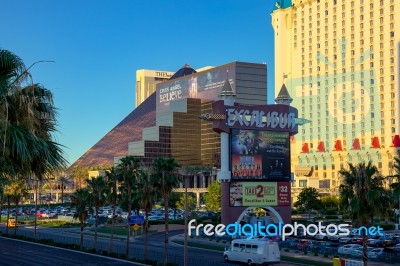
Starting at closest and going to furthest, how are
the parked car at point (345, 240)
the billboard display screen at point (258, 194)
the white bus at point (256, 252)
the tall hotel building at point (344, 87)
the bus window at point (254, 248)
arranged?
the white bus at point (256, 252) < the bus window at point (254, 248) < the parked car at point (345, 240) < the billboard display screen at point (258, 194) < the tall hotel building at point (344, 87)

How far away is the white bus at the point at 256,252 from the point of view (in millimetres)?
58103

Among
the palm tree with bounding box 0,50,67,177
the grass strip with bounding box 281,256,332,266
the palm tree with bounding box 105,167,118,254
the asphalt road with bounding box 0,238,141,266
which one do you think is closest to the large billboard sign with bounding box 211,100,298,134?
the palm tree with bounding box 105,167,118,254

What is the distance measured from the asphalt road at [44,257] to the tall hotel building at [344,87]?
11169 centimetres

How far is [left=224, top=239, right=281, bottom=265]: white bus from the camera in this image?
58103 mm

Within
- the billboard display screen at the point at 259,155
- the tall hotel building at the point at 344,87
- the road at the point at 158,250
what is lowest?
the road at the point at 158,250

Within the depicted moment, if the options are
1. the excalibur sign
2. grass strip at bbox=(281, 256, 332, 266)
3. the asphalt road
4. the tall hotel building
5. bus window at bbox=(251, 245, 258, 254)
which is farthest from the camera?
the tall hotel building

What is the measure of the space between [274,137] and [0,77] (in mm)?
85958

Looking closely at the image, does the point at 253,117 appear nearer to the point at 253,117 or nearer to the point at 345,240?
the point at 253,117

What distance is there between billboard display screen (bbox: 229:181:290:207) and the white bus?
88.9 feet

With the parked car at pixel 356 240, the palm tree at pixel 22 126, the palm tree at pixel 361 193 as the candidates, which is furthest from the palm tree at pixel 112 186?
the palm tree at pixel 22 126

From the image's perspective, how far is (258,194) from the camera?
300 ft

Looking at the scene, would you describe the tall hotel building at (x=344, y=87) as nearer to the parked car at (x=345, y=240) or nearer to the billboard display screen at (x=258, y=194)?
the billboard display screen at (x=258, y=194)

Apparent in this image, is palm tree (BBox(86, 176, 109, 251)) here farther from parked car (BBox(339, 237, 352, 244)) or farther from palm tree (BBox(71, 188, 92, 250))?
parked car (BBox(339, 237, 352, 244))

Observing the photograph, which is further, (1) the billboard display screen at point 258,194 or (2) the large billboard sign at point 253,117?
(2) the large billboard sign at point 253,117
